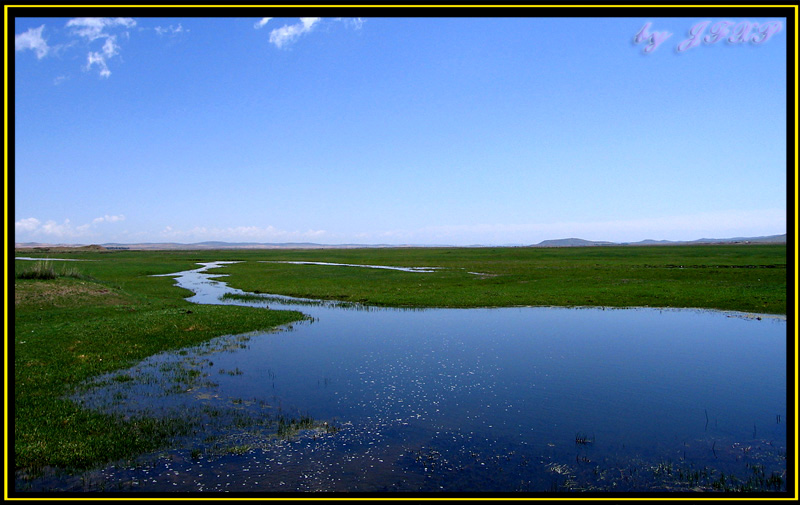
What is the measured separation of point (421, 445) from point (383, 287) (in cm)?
4229

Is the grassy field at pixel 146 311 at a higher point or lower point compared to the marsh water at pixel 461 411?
higher

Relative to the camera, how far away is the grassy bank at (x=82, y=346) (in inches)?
488

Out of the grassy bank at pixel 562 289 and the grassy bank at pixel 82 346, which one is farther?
the grassy bank at pixel 562 289

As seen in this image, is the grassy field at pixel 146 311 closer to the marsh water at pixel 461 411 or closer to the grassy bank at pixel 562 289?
the grassy bank at pixel 562 289

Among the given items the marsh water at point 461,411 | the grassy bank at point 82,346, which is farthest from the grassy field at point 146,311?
the marsh water at point 461,411

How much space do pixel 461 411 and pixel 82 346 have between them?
1957 cm

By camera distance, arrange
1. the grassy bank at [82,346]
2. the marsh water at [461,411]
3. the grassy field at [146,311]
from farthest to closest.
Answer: the grassy field at [146,311], the grassy bank at [82,346], the marsh water at [461,411]

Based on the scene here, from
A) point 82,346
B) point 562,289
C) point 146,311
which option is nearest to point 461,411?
point 82,346

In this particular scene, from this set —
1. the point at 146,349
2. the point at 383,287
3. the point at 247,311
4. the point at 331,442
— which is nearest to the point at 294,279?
the point at 383,287

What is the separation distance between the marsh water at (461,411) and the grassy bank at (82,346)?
98cm

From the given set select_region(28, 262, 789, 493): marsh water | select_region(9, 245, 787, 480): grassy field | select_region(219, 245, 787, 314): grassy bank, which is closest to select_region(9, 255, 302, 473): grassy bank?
select_region(9, 245, 787, 480): grassy field

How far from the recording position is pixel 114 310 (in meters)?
34.7

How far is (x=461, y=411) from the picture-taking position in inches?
609
